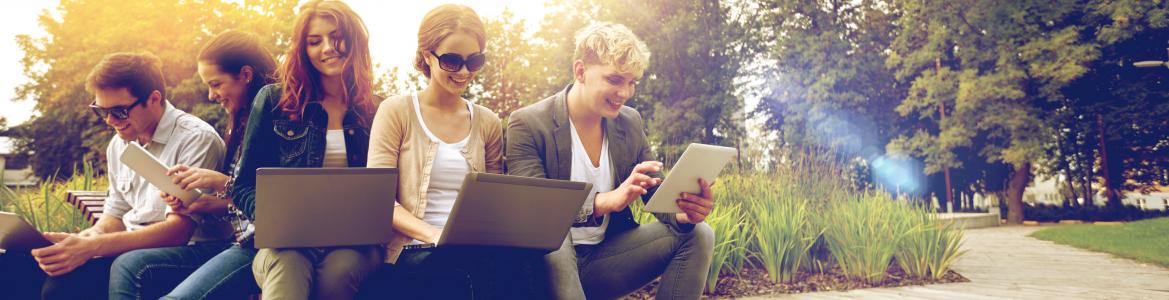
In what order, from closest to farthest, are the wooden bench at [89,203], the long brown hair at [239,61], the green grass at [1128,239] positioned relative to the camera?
the long brown hair at [239,61] < the wooden bench at [89,203] < the green grass at [1128,239]

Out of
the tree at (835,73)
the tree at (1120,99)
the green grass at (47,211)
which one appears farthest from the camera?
the tree at (835,73)

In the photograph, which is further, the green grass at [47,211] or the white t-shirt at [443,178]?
the green grass at [47,211]

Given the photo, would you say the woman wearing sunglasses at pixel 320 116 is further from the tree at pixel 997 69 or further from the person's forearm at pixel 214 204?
the tree at pixel 997 69

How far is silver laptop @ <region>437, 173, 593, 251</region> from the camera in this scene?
5.96 ft

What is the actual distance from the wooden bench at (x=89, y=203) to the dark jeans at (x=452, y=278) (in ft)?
5.80

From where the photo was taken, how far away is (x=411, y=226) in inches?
84.6

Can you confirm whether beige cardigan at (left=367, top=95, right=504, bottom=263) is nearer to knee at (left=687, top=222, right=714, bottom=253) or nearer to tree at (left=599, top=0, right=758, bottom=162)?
knee at (left=687, top=222, right=714, bottom=253)

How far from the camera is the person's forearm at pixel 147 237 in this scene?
2.46 metres

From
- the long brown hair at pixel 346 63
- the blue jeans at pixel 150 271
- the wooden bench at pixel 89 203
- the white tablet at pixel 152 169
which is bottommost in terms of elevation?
the blue jeans at pixel 150 271

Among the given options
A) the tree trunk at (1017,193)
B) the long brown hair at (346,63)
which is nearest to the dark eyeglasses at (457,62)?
the long brown hair at (346,63)

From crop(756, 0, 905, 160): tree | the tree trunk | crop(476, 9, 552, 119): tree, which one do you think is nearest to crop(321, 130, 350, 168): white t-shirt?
crop(476, 9, 552, 119): tree

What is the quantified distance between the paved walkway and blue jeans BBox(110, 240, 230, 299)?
434 cm

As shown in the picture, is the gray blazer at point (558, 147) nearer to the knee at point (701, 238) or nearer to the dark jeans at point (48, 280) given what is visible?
the knee at point (701, 238)

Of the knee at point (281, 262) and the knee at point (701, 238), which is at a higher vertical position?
the knee at point (701, 238)
